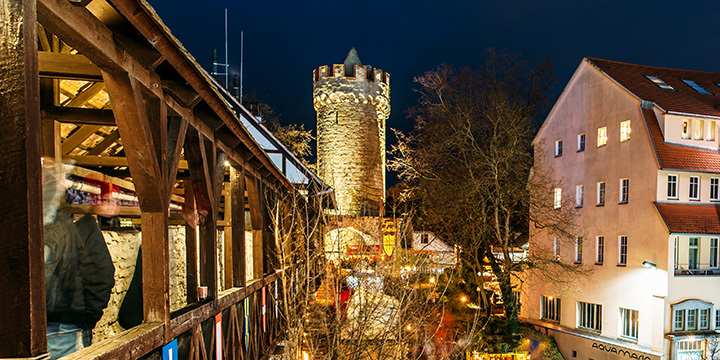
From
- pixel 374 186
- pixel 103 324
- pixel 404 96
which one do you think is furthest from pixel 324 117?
pixel 404 96

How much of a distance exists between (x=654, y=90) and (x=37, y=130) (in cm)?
2158

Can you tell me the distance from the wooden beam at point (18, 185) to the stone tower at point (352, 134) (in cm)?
3161

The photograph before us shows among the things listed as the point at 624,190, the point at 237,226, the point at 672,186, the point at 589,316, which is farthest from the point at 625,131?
the point at 237,226

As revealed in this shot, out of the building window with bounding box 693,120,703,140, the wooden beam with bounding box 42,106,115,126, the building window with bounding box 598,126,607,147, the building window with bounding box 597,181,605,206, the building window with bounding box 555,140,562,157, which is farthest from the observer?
the building window with bounding box 555,140,562,157

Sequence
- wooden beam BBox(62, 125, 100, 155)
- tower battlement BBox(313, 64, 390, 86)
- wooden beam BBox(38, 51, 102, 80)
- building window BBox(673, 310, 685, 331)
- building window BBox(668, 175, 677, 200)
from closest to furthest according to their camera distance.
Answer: wooden beam BBox(38, 51, 102, 80), wooden beam BBox(62, 125, 100, 155), building window BBox(673, 310, 685, 331), building window BBox(668, 175, 677, 200), tower battlement BBox(313, 64, 390, 86)

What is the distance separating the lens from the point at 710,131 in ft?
61.6

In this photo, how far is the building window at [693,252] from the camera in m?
17.8

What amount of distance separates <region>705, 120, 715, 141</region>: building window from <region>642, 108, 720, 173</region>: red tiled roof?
73 centimetres

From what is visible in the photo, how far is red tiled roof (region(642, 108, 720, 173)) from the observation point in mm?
17156

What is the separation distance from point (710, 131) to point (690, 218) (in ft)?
12.8

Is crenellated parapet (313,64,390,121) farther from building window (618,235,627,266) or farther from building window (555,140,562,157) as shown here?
building window (618,235,627,266)

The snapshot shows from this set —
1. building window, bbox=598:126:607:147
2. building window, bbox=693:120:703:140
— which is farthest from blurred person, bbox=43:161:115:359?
building window, bbox=693:120:703:140

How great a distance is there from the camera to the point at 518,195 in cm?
1973

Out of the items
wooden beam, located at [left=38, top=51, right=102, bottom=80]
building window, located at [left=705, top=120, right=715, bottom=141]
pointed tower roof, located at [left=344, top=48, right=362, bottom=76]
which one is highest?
pointed tower roof, located at [left=344, top=48, right=362, bottom=76]
